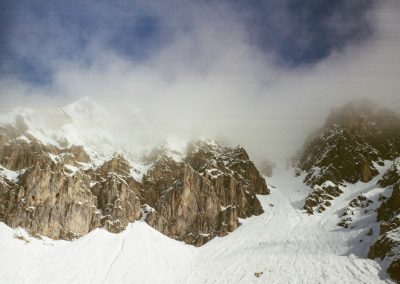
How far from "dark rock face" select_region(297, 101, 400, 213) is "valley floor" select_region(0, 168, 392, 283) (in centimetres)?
2130

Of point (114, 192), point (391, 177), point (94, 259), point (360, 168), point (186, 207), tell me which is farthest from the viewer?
point (360, 168)

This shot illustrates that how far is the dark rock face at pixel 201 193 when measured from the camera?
391 ft

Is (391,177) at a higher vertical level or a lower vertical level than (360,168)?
lower

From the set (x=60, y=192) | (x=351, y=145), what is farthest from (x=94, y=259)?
(x=351, y=145)

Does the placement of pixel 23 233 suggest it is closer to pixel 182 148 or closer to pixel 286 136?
pixel 182 148

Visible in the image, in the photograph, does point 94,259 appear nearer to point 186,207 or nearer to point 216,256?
point 216,256

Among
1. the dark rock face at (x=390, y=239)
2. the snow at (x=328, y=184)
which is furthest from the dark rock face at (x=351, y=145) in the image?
the dark rock face at (x=390, y=239)

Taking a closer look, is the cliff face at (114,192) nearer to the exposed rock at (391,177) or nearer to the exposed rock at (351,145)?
the exposed rock at (351,145)

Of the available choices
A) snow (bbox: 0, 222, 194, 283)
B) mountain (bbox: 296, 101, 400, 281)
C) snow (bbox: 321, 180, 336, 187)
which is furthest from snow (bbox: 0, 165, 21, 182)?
snow (bbox: 321, 180, 336, 187)

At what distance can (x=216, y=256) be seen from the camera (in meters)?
101

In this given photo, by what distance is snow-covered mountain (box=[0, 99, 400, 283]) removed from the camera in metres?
87.1

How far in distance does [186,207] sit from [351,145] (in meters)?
65.0

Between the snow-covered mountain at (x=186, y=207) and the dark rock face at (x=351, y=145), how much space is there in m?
0.54

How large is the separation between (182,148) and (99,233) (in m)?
52.0
